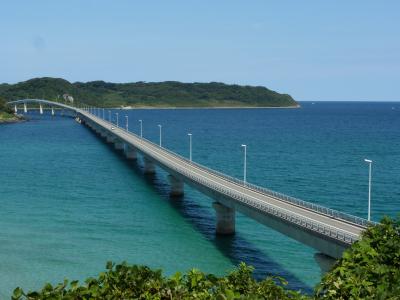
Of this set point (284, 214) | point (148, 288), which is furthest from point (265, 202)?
point (148, 288)

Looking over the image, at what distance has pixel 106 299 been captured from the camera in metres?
16.7

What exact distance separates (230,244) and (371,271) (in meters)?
40.9

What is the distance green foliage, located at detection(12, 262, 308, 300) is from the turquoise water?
543 cm

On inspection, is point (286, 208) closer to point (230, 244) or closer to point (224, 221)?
point (230, 244)

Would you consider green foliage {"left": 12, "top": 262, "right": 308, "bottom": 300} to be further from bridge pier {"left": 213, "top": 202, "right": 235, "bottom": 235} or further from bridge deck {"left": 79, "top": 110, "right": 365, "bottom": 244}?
bridge pier {"left": 213, "top": 202, "right": 235, "bottom": 235}

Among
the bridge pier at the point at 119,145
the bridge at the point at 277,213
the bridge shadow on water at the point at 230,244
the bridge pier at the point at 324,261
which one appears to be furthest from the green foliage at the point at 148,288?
the bridge pier at the point at 119,145

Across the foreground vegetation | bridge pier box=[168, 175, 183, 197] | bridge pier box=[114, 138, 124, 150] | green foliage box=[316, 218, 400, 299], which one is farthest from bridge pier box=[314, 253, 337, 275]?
bridge pier box=[114, 138, 124, 150]

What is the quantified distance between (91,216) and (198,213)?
1385 cm

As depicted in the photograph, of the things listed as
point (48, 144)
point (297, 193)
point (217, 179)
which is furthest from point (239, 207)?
point (48, 144)

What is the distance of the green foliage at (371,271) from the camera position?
17481 millimetres

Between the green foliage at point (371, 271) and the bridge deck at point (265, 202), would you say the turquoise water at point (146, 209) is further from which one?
the green foliage at point (371, 271)

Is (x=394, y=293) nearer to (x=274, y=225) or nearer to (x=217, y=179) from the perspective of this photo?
(x=274, y=225)

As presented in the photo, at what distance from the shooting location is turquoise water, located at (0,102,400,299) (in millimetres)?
52188

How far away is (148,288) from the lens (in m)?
17.0
